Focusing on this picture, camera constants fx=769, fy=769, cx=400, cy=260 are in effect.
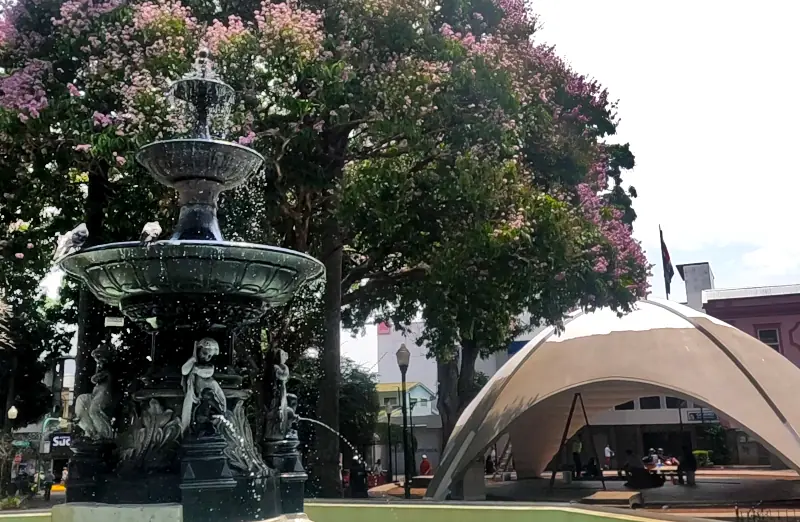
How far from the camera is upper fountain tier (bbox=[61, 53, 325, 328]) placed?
21.0ft

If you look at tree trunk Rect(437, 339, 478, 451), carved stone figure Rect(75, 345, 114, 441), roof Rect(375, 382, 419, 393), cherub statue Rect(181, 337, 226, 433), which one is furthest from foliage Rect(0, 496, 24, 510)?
roof Rect(375, 382, 419, 393)

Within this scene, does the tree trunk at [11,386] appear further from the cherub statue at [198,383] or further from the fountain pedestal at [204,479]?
the fountain pedestal at [204,479]

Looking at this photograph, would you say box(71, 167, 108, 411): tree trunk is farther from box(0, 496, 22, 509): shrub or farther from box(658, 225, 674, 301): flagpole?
box(658, 225, 674, 301): flagpole

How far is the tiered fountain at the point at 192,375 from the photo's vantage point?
20.2 feet

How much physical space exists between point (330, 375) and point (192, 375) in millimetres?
8841

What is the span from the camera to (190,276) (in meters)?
6.49

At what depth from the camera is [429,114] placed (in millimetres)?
12031

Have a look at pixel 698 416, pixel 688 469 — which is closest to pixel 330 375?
pixel 688 469

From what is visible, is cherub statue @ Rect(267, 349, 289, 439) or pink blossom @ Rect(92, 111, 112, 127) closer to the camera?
cherub statue @ Rect(267, 349, 289, 439)

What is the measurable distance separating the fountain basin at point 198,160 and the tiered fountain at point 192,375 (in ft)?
0.04

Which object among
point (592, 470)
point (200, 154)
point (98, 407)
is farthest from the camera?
point (592, 470)

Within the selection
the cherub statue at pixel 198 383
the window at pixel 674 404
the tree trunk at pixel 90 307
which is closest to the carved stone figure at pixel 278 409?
the cherub statue at pixel 198 383

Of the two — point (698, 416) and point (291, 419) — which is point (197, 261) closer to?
point (291, 419)

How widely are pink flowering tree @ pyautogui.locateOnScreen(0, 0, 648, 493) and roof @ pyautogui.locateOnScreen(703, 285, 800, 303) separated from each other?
2742 centimetres
